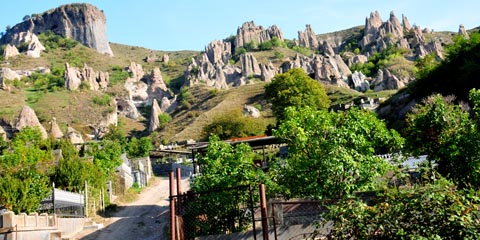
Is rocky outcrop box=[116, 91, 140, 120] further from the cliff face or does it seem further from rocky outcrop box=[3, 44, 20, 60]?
the cliff face

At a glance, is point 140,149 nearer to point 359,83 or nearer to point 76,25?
point 359,83

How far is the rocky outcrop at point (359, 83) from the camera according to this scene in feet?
348

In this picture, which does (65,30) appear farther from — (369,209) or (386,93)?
(369,209)

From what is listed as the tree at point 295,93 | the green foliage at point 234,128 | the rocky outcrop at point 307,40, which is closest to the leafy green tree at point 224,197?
the green foliage at point 234,128

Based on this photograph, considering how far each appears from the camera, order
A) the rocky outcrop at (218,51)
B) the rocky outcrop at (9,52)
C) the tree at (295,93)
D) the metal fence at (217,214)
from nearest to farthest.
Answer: the metal fence at (217,214) → the tree at (295,93) → the rocky outcrop at (9,52) → the rocky outcrop at (218,51)

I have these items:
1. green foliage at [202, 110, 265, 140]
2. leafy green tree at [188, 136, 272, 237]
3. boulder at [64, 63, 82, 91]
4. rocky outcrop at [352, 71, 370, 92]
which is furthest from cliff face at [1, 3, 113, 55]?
leafy green tree at [188, 136, 272, 237]

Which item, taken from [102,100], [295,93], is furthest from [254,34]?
[295,93]

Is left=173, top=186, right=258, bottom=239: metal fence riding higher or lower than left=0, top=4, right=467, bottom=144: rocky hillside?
lower

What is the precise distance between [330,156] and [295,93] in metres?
51.2

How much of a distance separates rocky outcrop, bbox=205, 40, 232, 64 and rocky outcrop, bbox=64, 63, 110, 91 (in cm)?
4062

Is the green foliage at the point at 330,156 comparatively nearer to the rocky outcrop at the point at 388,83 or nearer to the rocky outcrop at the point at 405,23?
the rocky outcrop at the point at 388,83

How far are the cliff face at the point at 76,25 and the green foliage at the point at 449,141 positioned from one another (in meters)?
175

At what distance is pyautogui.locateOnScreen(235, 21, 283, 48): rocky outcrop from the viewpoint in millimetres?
180825

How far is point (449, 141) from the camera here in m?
14.3
